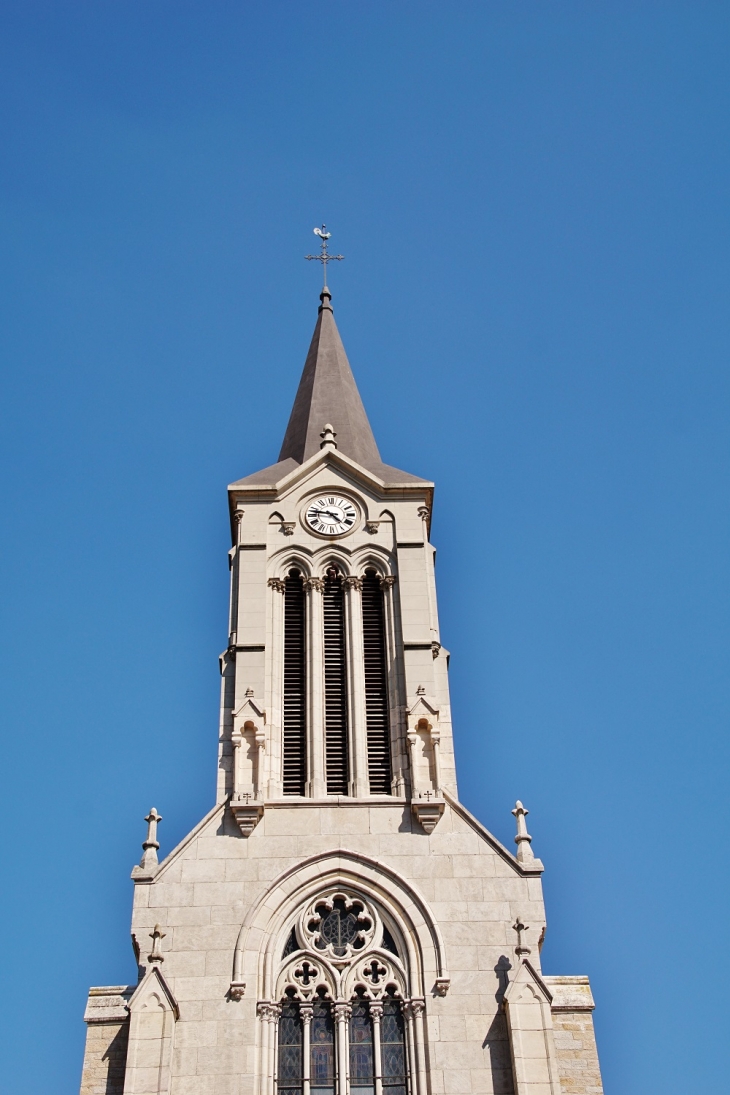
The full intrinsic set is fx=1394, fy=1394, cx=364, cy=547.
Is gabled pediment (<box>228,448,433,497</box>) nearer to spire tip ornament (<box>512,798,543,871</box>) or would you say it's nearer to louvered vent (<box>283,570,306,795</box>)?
louvered vent (<box>283,570,306,795</box>)

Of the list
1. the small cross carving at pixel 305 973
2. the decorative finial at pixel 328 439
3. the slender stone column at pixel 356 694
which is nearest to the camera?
the small cross carving at pixel 305 973

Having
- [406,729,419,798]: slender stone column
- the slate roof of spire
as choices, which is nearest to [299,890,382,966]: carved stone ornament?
[406,729,419,798]: slender stone column

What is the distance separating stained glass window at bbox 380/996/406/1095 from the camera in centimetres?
2555

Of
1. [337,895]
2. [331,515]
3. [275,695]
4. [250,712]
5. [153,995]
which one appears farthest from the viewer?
[331,515]

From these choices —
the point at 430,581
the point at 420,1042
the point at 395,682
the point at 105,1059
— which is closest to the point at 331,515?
the point at 430,581

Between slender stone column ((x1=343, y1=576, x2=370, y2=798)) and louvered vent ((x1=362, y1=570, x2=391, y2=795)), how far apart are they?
174 millimetres

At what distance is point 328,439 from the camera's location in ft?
118

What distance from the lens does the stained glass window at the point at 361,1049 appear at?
2558cm

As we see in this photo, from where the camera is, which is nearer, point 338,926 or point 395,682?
point 338,926

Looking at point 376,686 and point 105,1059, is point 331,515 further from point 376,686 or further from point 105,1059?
point 105,1059

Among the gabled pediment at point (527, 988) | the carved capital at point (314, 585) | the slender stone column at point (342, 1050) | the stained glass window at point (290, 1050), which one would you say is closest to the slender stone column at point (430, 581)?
the carved capital at point (314, 585)

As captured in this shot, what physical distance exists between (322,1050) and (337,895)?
10.0 feet

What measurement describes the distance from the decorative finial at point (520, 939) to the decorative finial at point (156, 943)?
675 centimetres

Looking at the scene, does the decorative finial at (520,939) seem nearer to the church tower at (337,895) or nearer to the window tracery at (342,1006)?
the church tower at (337,895)
